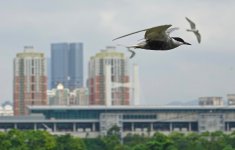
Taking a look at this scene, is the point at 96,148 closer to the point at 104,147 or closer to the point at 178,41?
the point at 104,147

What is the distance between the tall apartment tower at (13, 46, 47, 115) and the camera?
542 feet

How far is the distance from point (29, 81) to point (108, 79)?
1307 centimetres

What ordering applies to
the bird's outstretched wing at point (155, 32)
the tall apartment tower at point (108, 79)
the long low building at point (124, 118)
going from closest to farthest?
the bird's outstretched wing at point (155, 32)
the long low building at point (124, 118)
the tall apartment tower at point (108, 79)

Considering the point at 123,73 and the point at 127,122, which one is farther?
the point at 123,73

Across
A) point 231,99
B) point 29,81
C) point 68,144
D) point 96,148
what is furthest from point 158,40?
point 29,81

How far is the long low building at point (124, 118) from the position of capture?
424 ft

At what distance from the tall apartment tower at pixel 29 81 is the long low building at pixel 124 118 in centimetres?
2977

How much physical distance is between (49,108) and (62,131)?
3.85 meters

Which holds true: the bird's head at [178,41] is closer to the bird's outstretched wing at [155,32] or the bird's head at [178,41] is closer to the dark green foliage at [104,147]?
the bird's outstretched wing at [155,32]

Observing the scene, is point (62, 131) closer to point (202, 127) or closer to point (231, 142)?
point (202, 127)

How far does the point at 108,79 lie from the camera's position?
539 ft

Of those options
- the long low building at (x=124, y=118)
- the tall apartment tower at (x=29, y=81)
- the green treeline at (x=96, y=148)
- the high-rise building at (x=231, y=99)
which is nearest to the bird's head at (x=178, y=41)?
the green treeline at (x=96, y=148)

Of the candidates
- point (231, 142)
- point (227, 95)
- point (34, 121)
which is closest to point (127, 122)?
point (34, 121)

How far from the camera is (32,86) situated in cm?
16488
